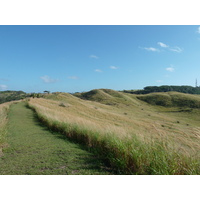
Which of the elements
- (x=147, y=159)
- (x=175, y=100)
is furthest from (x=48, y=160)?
(x=175, y=100)

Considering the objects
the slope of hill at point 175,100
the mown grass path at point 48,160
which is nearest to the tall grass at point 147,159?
the mown grass path at point 48,160

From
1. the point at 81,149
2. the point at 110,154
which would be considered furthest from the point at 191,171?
the point at 81,149

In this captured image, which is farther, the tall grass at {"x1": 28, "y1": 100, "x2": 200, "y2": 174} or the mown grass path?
the mown grass path

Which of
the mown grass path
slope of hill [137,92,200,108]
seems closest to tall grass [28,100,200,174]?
the mown grass path

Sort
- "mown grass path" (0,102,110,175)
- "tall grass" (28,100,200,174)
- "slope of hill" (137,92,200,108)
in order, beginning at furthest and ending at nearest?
"slope of hill" (137,92,200,108)
"mown grass path" (0,102,110,175)
"tall grass" (28,100,200,174)

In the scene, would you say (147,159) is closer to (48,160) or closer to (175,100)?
(48,160)

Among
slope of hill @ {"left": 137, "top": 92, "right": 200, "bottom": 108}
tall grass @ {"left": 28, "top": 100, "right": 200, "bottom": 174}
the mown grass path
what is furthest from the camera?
slope of hill @ {"left": 137, "top": 92, "right": 200, "bottom": 108}

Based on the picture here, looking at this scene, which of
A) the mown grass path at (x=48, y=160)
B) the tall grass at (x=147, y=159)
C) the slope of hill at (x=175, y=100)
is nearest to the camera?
the tall grass at (x=147, y=159)

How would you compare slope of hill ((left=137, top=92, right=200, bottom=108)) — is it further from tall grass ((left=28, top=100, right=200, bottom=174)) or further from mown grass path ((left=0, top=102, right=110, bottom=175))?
mown grass path ((left=0, top=102, right=110, bottom=175))

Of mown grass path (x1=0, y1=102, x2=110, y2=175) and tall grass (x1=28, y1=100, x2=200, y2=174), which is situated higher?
tall grass (x1=28, y1=100, x2=200, y2=174)

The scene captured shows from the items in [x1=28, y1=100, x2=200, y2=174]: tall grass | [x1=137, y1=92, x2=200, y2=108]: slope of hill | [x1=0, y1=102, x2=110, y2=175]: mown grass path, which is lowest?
[x1=0, y1=102, x2=110, y2=175]: mown grass path

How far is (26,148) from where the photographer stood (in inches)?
262

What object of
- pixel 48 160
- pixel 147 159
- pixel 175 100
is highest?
pixel 175 100

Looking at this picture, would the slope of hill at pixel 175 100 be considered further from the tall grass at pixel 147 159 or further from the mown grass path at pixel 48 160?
the mown grass path at pixel 48 160
